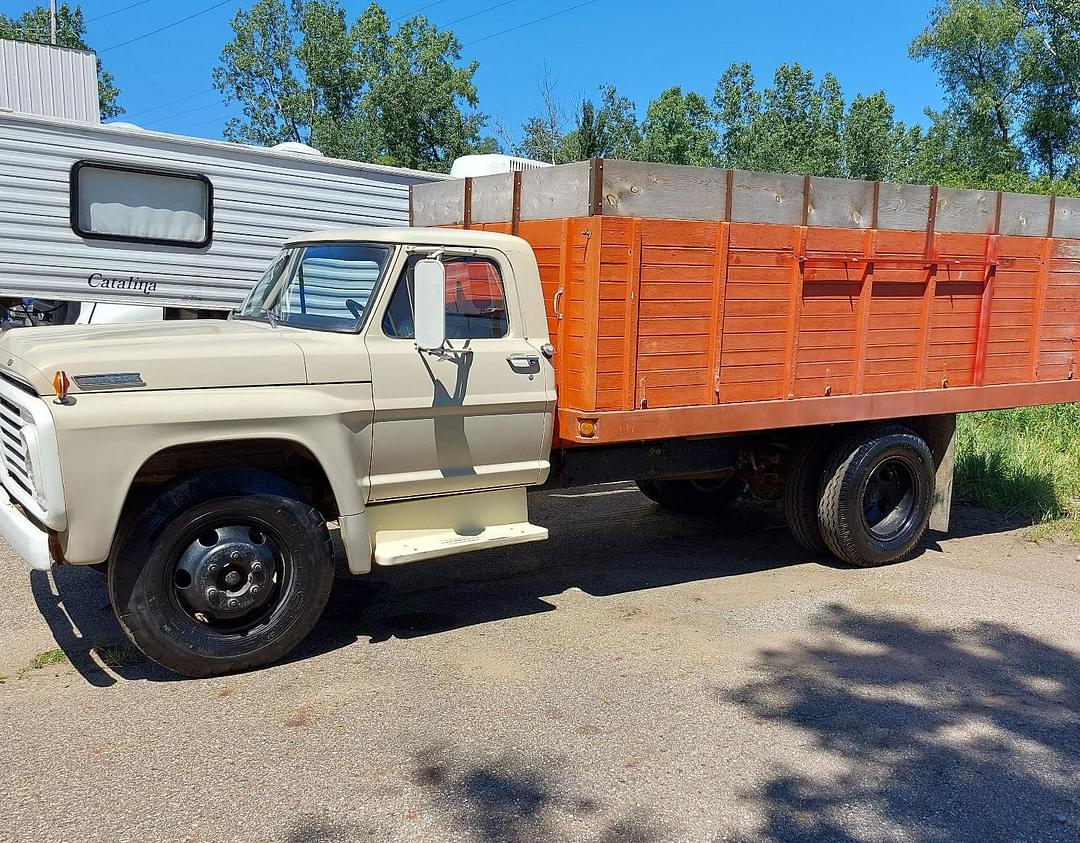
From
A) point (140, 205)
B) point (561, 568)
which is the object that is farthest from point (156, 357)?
point (140, 205)

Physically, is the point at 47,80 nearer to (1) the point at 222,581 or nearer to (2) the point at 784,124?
(1) the point at 222,581

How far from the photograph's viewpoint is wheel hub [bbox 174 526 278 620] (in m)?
4.63

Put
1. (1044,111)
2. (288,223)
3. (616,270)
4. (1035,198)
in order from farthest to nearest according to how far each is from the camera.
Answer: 1. (1044,111)
2. (288,223)
3. (1035,198)
4. (616,270)

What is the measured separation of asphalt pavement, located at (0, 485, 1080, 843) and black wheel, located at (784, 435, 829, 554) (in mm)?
347

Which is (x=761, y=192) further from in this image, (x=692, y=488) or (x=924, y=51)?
(x=924, y=51)

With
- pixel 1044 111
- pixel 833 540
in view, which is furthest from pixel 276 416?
pixel 1044 111

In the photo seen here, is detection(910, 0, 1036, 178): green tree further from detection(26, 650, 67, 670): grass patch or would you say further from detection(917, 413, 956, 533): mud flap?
detection(26, 650, 67, 670): grass patch

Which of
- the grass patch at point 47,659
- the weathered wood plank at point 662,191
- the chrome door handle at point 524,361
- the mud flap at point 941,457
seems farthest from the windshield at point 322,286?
the mud flap at point 941,457

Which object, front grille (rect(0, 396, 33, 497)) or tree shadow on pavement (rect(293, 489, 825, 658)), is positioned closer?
front grille (rect(0, 396, 33, 497))

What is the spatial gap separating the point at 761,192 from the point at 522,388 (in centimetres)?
190

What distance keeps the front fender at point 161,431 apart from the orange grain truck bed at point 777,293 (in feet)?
4.38

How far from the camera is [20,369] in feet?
14.6

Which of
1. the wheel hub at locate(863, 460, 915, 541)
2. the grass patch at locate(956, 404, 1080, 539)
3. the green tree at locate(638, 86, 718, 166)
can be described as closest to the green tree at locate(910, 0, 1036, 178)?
the green tree at locate(638, 86, 718, 166)

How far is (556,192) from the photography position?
555cm
